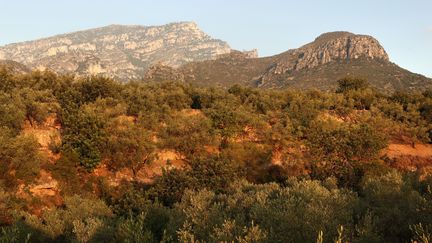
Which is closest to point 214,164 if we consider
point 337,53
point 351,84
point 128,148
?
point 128,148

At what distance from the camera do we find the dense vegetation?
1302cm

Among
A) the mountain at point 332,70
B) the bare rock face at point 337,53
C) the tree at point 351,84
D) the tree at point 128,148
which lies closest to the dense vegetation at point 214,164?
the tree at point 128,148

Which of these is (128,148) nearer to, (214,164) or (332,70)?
(214,164)

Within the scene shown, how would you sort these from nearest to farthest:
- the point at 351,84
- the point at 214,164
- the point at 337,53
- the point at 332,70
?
1. the point at 214,164
2. the point at 351,84
3. the point at 332,70
4. the point at 337,53

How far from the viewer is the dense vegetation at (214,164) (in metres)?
13.0

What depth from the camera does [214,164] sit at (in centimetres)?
2619

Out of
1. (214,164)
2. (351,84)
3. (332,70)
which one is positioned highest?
(351,84)

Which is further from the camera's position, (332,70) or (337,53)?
(337,53)

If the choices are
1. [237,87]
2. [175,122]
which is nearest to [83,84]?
[175,122]

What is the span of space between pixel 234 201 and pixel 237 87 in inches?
1499

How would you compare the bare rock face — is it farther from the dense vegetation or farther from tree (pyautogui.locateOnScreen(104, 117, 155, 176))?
tree (pyautogui.locateOnScreen(104, 117, 155, 176))

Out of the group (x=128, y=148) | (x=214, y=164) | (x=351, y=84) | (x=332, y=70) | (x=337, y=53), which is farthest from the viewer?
(x=337, y=53)

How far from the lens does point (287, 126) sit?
3809 cm

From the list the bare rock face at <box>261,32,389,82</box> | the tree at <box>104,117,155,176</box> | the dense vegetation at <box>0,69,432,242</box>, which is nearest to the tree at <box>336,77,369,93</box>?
the dense vegetation at <box>0,69,432,242</box>
